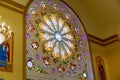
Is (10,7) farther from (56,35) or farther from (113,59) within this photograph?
(113,59)

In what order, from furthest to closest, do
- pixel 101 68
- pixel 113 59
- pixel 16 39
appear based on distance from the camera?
1. pixel 113 59
2. pixel 101 68
3. pixel 16 39

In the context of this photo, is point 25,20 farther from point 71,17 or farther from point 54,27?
point 71,17

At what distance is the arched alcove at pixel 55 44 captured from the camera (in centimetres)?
462

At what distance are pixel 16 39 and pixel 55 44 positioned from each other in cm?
123

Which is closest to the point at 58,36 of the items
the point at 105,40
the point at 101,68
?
the point at 101,68

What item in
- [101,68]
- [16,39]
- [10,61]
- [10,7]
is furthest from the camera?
[101,68]

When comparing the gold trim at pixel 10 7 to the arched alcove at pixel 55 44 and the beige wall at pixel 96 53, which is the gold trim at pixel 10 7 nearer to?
the arched alcove at pixel 55 44

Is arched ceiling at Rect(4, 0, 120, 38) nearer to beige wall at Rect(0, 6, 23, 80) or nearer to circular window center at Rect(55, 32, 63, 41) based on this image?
circular window center at Rect(55, 32, 63, 41)

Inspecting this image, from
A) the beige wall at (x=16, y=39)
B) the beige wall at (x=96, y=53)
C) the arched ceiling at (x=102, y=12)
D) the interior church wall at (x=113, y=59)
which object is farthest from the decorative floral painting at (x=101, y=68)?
the beige wall at (x=16, y=39)

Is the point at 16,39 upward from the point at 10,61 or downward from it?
upward

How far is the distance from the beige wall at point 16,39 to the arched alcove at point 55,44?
0.22m

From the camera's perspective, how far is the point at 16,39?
429 centimetres

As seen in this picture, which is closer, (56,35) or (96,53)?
→ (56,35)

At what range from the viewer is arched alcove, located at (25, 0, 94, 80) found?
4625 millimetres
